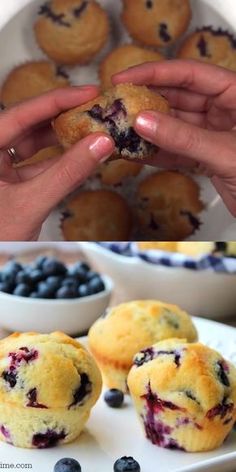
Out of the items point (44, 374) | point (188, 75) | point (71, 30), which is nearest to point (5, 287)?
point (44, 374)

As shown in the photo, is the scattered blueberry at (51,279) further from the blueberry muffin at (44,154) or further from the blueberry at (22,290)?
the blueberry muffin at (44,154)

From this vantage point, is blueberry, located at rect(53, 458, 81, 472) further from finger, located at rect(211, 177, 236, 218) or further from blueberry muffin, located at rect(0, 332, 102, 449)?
finger, located at rect(211, 177, 236, 218)

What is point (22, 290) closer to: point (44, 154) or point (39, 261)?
point (39, 261)

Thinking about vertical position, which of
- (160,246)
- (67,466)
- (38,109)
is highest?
(38,109)

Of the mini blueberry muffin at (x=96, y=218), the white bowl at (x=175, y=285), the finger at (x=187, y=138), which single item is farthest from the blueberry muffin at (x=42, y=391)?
the mini blueberry muffin at (x=96, y=218)

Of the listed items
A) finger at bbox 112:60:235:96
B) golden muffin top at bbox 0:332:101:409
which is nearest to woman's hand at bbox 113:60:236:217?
finger at bbox 112:60:235:96

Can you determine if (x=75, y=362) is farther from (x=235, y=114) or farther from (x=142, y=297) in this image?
(x=235, y=114)

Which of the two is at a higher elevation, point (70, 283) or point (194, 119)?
point (194, 119)
